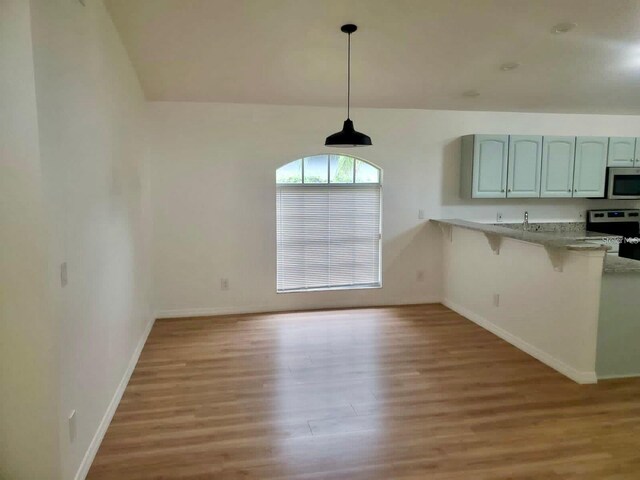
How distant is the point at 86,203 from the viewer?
2416 millimetres

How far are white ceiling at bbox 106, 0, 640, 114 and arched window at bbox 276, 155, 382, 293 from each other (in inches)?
32.5

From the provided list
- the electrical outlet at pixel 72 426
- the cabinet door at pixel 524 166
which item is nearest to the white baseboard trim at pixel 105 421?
the electrical outlet at pixel 72 426

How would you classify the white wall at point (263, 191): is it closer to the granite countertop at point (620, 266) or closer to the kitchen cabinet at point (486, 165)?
the kitchen cabinet at point (486, 165)

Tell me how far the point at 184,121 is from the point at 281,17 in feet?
7.42

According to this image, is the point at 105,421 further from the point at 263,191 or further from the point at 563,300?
the point at 563,300

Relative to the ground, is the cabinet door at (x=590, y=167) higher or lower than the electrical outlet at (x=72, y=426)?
higher

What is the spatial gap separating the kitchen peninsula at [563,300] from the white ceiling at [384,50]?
1535 millimetres

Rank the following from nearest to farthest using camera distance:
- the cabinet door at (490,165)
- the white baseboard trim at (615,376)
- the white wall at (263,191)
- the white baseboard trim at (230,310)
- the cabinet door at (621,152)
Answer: the white baseboard trim at (615,376)
the white wall at (263,191)
the white baseboard trim at (230,310)
the cabinet door at (490,165)
the cabinet door at (621,152)

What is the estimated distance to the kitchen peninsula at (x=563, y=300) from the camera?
338 cm

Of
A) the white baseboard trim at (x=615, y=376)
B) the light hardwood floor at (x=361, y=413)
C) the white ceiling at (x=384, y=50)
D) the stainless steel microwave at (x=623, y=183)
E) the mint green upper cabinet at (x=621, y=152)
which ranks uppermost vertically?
the white ceiling at (x=384, y=50)

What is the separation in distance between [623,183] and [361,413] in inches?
195

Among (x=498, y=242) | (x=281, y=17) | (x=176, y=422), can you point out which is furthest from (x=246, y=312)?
(x=281, y=17)

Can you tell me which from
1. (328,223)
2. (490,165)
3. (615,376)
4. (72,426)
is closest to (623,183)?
(490,165)

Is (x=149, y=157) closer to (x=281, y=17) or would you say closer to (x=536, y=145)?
(x=281, y=17)
